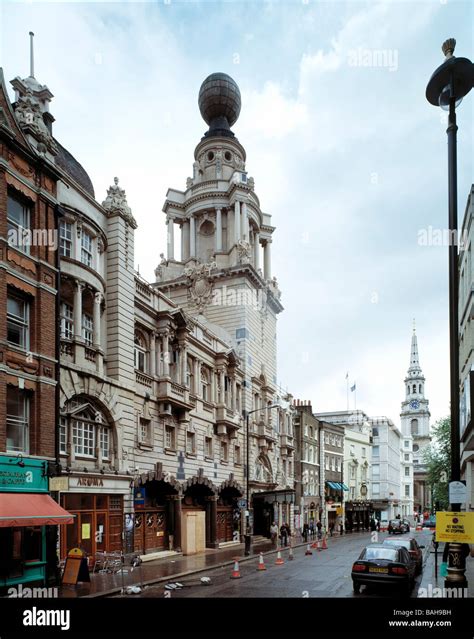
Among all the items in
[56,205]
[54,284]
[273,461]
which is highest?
[56,205]

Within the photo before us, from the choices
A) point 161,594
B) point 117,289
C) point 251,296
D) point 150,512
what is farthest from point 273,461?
point 161,594

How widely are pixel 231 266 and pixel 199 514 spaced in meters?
21.1

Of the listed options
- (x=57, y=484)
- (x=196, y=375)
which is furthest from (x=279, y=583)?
(x=196, y=375)

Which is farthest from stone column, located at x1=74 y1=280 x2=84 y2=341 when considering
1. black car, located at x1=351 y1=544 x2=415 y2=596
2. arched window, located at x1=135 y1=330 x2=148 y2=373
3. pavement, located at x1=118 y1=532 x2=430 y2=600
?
black car, located at x1=351 y1=544 x2=415 y2=596

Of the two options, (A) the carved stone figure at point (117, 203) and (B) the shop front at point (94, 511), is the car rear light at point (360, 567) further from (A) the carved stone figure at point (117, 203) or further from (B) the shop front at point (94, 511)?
(A) the carved stone figure at point (117, 203)

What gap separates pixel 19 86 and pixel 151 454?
1746cm

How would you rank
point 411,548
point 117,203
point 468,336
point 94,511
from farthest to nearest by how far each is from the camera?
point 117,203 < point 468,336 < point 94,511 < point 411,548

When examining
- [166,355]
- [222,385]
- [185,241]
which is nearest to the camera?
[166,355]

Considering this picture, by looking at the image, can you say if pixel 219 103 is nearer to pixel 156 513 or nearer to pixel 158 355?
pixel 158 355

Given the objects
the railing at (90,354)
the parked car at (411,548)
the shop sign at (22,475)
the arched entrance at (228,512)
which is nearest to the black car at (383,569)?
the parked car at (411,548)

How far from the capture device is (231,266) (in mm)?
52625
